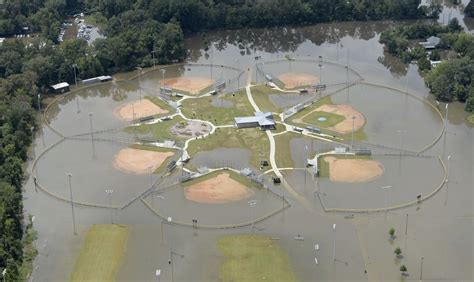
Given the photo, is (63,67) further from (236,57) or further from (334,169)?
(334,169)

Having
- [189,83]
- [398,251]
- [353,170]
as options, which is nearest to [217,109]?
[189,83]

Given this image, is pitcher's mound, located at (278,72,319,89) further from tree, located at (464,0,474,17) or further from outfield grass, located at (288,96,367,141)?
tree, located at (464,0,474,17)

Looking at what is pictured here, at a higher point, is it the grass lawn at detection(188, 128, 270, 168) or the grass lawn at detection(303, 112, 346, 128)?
the grass lawn at detection(303, 112, 346, 128)

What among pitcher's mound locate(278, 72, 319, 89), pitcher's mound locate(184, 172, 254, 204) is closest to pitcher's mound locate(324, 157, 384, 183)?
pitcher's mound locate(184, 172, 254, 204)

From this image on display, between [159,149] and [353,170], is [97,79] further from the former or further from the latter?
[353,170]

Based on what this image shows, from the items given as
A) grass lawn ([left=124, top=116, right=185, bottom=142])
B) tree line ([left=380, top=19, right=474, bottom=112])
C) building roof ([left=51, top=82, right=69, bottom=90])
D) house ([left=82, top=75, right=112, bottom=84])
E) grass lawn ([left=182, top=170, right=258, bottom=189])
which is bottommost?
grass lawn ([left=182, top=170, right=258, bottom=189])
